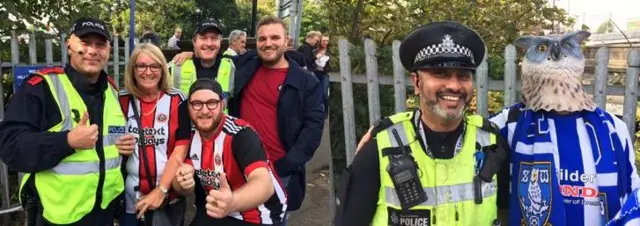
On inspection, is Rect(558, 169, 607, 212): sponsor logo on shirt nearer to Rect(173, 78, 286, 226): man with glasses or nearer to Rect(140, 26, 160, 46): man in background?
Rect(173, 78, 286, 226): man with glasses

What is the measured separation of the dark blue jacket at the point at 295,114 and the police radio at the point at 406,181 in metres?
1.71

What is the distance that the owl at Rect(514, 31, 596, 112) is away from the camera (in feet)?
6.66

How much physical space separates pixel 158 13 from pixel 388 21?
635 inches

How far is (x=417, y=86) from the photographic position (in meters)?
1.91

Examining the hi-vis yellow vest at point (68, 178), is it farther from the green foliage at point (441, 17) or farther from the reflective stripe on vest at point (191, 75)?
the green foliage at point (441, 17)

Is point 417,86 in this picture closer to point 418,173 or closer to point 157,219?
point 418,173

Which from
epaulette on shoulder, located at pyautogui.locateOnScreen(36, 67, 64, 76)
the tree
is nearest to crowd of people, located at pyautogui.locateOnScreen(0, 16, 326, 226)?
epaulette on shoulder, located at pyautogui.locateOnScreen(36, 67, 64, 76)

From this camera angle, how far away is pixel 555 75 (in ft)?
6.78

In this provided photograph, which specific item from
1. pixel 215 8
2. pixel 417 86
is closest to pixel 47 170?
pixel 417 86

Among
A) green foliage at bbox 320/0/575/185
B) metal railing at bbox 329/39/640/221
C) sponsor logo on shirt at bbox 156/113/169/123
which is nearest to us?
metal railing at bbox 329/39/640/221

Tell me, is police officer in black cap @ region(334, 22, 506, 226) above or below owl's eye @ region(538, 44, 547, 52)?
below

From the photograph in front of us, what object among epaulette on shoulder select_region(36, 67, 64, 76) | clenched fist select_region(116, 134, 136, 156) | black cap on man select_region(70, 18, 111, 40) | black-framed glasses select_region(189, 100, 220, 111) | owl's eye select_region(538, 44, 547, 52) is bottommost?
clenched fist select_region(116, 134, 136, 156)

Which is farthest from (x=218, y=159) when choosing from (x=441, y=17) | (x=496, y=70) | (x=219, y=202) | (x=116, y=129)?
(x=441, y=17)

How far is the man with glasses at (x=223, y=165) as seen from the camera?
2.60 m
